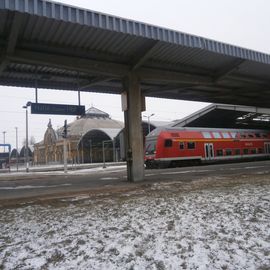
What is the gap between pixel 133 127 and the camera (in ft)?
55.5

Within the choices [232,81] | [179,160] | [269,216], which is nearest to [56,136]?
[179,160]

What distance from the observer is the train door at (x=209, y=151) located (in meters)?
35.0

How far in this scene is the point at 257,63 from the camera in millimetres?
19906

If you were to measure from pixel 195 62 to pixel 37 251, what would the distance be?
587 inches

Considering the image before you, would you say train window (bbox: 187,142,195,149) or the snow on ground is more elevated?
train window (bbox: 187,142,195,149)

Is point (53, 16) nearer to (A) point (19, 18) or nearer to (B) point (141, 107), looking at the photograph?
(A) point (19, 18)

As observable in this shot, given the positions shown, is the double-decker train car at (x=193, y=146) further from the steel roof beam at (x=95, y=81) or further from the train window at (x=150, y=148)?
the steel roof beam at (x=95, y=81)

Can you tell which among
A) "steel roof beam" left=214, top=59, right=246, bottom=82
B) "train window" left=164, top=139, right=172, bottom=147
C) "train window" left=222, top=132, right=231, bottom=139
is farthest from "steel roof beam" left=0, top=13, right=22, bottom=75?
"train window" left=222, top=132, right=231, bottom=139

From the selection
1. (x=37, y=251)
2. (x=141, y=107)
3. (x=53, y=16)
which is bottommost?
(x=37, y=251)

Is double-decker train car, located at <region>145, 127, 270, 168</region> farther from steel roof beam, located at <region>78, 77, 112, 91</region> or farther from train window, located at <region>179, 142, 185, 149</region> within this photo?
steel roof beam, located at <region>78, 77, 112, 91</region>

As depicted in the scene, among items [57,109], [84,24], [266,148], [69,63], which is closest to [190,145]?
[266,148]

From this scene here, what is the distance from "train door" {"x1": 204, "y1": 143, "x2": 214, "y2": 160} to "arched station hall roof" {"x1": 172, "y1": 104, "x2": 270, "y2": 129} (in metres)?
7.16

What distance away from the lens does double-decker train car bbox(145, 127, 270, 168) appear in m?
32.4

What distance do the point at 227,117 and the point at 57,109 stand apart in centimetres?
3454
